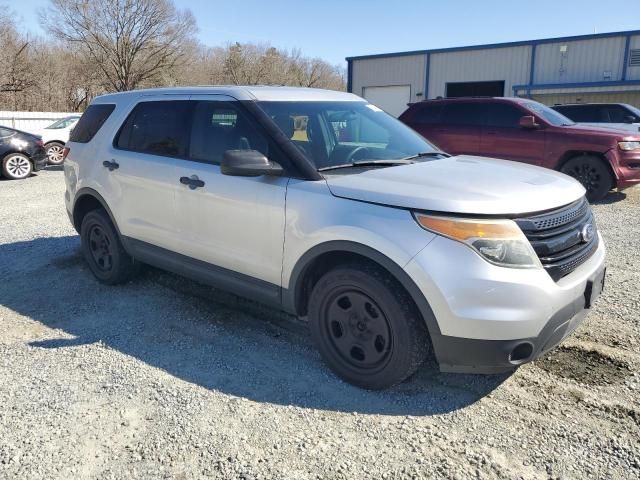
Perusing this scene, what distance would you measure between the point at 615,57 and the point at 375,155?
2508cm

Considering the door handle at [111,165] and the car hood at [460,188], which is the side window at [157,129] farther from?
the car hood at [460,188]

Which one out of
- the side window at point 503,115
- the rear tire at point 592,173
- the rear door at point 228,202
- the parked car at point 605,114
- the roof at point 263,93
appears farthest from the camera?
the parked car at point 605,114

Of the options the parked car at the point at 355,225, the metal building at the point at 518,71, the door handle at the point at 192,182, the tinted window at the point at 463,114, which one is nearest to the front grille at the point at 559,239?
the parked car at the point at 355,225

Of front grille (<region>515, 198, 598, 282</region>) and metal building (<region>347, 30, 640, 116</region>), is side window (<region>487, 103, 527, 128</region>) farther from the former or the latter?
metal building (<region>347, 30, 640, 116</region>)

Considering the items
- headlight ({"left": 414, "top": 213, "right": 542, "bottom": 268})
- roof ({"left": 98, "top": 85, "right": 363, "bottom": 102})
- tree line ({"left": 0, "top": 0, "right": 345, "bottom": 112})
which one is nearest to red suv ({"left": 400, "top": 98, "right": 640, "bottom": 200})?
roof ({"left": 98, "top": 85, "right": 363, "bottom": 102})

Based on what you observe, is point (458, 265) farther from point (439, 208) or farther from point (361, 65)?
point (361, 65)

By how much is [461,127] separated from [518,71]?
17996 mm

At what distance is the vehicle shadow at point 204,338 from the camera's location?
3.13m

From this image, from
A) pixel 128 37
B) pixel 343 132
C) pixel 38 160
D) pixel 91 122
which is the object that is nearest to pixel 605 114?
pixel 343 132

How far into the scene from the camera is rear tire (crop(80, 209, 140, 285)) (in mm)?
4867

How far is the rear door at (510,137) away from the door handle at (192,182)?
284 inches

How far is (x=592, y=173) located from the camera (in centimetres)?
904

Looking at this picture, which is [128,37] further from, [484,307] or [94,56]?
[484,307]

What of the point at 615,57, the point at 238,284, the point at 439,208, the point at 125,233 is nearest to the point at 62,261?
the point at 125,233
